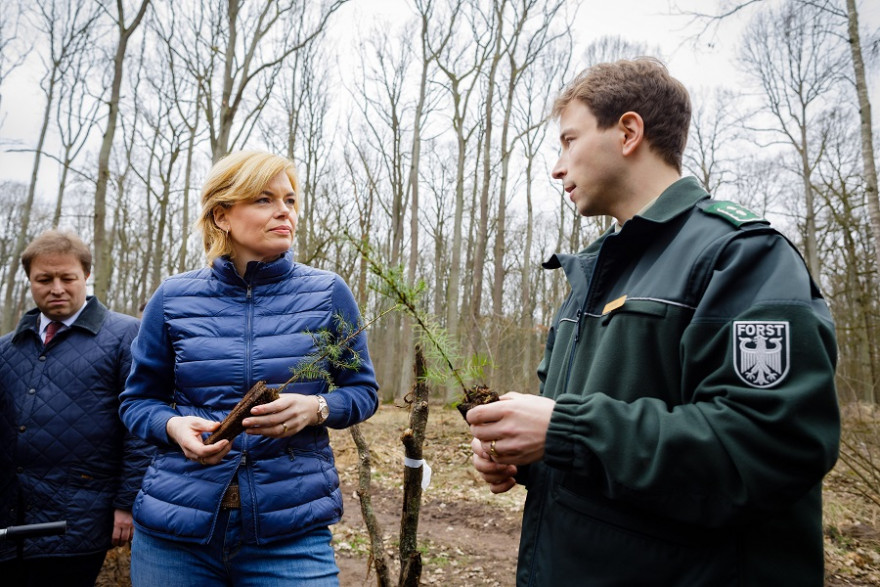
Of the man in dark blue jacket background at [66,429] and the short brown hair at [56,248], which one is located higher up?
the short brown hair at [56,248]

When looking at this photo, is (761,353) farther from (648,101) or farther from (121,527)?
(121,527)

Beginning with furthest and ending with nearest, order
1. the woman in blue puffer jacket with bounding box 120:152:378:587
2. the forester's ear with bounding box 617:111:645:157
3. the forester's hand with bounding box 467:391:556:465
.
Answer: the woman in blue puffer jacket with bounding box 120:152:378:587, the forester's ear with bounding box 617:111:645:157, the forester's hand with bounding box 467:391:556:465

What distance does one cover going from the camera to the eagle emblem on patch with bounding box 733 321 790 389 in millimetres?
963

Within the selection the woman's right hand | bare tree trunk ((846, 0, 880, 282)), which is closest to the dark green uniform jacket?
the woman's right hand

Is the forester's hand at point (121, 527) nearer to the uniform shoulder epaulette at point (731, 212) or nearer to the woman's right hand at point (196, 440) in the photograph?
the woman's right hand at point (196, 440)

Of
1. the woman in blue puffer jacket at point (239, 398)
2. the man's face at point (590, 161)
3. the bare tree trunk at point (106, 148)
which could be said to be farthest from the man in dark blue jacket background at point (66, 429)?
the bare tree trunk at point (106, 148)

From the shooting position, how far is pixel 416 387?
2.16 metres

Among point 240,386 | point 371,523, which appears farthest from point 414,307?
point 371,523

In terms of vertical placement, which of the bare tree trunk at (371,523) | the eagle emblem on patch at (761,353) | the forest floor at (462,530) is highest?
the eagle emblem on patch at (761,353)

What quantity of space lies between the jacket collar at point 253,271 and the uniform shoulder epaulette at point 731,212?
1444mm

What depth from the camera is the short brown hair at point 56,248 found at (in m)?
2.62

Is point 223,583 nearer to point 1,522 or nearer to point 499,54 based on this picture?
point 1,522

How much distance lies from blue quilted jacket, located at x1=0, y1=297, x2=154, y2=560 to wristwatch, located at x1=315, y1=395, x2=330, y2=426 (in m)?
1.34

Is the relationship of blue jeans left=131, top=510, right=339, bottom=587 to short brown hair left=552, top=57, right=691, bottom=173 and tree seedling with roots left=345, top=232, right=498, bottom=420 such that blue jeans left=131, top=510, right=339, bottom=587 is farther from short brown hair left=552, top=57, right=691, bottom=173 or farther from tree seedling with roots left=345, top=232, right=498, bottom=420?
short brown hair left=552, top=57, right=691, bottom=173
